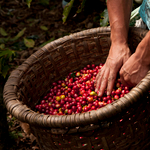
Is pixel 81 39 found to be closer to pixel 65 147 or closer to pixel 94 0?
pixel 65 147

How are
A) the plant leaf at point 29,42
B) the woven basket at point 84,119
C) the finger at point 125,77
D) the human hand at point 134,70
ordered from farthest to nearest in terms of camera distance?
the plant leaf at point 29,42 → the finger at point 125,77 → the human hand at point 134,70 → the woven basket at point 84,119

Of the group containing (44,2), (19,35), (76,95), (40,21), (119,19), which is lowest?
(76,95)

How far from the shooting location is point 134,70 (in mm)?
1518

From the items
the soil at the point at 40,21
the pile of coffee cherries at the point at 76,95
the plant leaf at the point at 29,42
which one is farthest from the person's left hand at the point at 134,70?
the plant leaf at the point at 29,42

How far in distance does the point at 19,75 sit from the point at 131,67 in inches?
34.9

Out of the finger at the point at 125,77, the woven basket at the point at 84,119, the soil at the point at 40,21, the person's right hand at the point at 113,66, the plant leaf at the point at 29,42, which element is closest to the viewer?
the woven basket at the point at 84,119

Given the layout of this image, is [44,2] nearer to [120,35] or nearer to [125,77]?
[120,35]

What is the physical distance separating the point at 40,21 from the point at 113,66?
7.72ft

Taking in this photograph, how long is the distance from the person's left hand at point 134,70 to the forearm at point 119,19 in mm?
328

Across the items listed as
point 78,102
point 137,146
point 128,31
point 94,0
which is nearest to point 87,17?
point 94,0

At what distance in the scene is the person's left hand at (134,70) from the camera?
4.88ft

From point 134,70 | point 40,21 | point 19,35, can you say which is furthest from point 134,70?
point 40,21

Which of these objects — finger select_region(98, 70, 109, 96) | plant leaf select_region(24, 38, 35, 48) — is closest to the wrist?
finger select_region(98, 70, 109, 96)

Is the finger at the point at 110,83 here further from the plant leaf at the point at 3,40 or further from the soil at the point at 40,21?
the plant leaf at the point at 3,40
